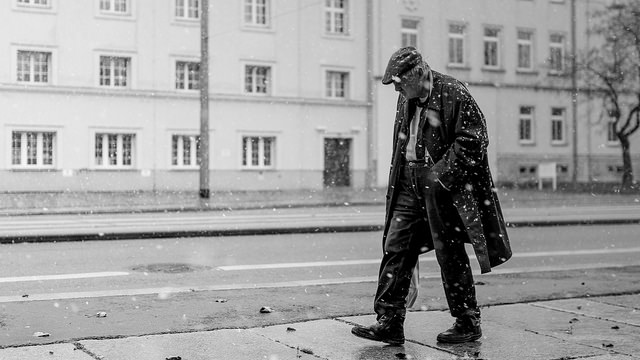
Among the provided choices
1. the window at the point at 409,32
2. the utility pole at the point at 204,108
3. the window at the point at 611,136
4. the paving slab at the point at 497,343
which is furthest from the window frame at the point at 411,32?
the paving slab at the point at 497,343

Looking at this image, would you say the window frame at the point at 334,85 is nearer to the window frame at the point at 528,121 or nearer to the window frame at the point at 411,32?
the window frame at the point at 411,32

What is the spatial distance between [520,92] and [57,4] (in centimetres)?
2234

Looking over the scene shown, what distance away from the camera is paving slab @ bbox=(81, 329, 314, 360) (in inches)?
196

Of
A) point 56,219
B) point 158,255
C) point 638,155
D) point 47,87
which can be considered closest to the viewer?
point 158,255

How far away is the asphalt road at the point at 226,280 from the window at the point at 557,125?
103 feet

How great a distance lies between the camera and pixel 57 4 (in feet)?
109

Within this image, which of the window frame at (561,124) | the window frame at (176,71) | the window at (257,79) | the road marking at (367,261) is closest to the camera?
the road marking at (367,261)

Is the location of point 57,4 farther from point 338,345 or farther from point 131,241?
point 338,345

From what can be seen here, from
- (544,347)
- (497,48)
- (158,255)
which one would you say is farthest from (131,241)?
(497,48)

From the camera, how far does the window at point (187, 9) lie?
3572 centimetres

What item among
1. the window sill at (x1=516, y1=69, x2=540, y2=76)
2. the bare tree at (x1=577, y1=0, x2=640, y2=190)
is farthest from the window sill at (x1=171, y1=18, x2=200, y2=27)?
the window sill at (x1=516, y1=69, x2=540, y2=76)

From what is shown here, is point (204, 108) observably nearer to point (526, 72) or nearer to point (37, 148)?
point (37, 148)

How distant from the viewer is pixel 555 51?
145 feet

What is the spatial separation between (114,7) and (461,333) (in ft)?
102
